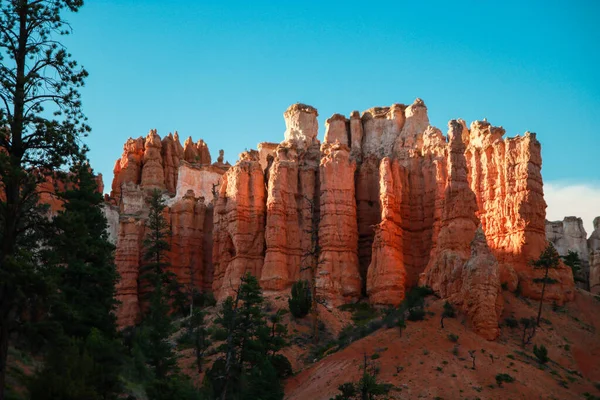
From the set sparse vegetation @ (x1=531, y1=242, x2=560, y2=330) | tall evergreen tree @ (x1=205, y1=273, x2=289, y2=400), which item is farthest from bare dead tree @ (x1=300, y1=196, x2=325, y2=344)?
sparse vegetation @ (x1=531, y1=242, x2=560, y2=330)

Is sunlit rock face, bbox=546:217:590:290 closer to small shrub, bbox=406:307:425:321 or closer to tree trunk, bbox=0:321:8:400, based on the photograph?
small shrub, bbox=406:307:425:321

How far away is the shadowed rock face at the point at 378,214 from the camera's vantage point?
186 ft

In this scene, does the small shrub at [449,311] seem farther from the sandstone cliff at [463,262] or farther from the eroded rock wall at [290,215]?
the eroded rock wall at [290,215]

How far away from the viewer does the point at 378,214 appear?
65375 millimetres

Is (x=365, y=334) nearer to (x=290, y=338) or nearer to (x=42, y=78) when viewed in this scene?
(x=290, y=338)

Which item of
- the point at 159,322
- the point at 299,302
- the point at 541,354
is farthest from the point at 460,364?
the point at 159,322

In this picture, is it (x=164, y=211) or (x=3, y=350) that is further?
(x=164, y=211)

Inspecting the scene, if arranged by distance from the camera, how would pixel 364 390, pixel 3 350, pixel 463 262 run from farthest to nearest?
pixel 463 262 < pixel 364 390 < pixel 3 350

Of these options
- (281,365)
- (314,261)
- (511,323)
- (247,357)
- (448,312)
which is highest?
(314,261)

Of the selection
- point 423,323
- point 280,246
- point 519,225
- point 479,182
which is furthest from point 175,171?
point 423,323

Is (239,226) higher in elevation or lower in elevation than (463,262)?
higher

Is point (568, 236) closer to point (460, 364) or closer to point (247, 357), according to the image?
point (460, 364)

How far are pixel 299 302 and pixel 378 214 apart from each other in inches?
540

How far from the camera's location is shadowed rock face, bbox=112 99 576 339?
56844mm
